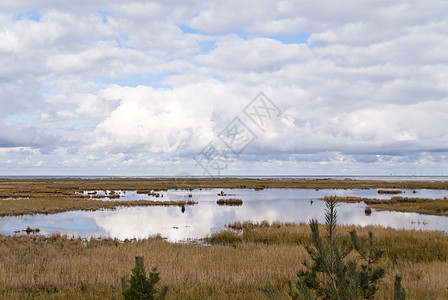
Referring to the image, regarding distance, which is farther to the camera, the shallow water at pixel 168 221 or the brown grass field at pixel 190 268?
the shallow water at pixel 168 221

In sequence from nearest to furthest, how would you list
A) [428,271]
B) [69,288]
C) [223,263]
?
[69,288] < [428,271] < [223,263]

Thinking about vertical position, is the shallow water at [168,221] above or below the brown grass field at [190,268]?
below

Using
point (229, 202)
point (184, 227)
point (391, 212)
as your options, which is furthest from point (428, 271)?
point (229, 202)

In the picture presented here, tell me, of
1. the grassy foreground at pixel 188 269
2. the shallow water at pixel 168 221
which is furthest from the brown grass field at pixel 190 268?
the shallow water at pixel 168 221

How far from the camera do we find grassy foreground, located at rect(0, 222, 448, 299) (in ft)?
29.9

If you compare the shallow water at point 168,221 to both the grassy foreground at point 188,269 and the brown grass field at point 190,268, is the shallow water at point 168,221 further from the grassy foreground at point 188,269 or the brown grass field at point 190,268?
the grassy foreground at point 188,269

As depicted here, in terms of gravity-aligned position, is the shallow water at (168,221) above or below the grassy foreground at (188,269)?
below

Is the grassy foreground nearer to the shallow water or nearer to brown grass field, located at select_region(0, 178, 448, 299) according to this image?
brown grass field, located at select_region(0, 178, 448, 299)

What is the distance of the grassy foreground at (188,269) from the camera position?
9102mm

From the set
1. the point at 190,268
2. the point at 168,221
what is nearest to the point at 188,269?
the point at 190,268

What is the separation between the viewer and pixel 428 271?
11.2 metres

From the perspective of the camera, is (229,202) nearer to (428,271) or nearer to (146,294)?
(428,271)

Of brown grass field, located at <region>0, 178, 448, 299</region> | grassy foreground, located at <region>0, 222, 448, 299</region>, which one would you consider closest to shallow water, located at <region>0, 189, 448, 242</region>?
brown grass field, located at <region>0, 178, 448, 299</region>

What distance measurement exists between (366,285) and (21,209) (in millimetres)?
39479
